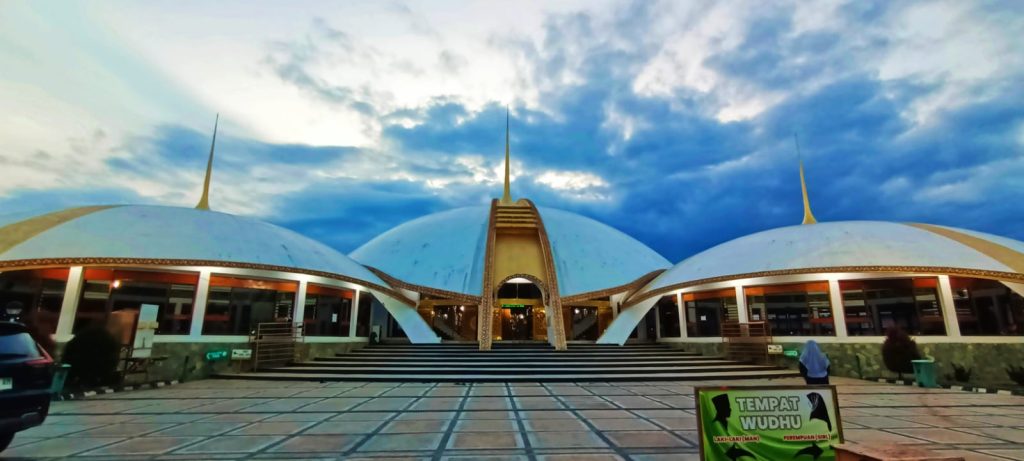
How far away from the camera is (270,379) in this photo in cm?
1313

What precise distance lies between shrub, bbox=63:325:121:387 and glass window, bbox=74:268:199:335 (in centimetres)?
165

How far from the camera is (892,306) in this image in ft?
47.9

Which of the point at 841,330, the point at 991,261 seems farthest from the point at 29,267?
the point at 991,261

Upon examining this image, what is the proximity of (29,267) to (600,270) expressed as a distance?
20241mm

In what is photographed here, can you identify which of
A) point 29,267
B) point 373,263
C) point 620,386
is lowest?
point 620,386

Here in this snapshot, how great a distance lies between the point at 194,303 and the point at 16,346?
1013cm

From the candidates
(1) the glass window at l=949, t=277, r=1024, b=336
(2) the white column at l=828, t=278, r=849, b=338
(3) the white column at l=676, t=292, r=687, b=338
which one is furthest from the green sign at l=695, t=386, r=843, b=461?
(3) the white column at l=676, t=292, r=687, b=338

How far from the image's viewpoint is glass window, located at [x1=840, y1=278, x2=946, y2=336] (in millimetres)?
14242

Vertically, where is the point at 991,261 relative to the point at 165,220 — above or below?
below

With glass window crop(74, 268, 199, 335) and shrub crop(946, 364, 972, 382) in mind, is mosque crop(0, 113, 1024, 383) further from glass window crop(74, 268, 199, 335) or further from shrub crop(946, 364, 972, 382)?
shrub crop(946, 364, 972, 382)

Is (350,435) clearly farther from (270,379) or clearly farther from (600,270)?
(600,270)

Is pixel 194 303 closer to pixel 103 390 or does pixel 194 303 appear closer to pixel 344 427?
pixel 103 390

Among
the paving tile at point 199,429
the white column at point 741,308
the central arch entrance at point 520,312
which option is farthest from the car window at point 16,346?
the central arch entrance at point 520,312

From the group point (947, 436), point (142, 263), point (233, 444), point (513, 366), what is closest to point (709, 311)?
point (513, 366)
